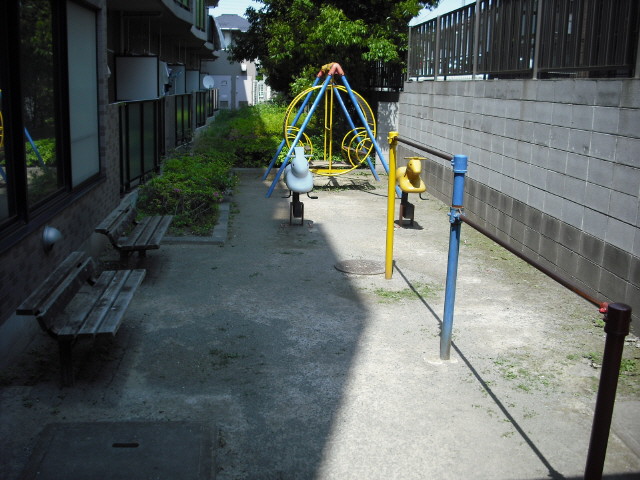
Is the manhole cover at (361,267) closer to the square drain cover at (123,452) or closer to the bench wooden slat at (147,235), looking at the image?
the bench wooden slat at (147,235)

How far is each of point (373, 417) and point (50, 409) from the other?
192 centimetres

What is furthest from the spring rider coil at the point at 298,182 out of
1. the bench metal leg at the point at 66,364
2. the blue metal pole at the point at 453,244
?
the bench metal leg at the point at 66,364

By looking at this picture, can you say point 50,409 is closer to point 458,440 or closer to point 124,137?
point 458,440

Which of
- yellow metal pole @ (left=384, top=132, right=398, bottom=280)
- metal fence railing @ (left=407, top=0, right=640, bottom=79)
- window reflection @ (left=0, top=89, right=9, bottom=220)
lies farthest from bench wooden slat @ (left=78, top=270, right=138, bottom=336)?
metal fence railing @ (left=407, top=0, right=640, bottom=79)

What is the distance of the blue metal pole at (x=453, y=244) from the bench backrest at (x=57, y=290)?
257 centimetres

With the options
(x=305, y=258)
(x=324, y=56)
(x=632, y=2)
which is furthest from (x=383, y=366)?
(x=324, y=56)

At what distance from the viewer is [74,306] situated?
199 inches

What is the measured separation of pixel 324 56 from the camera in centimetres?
1762

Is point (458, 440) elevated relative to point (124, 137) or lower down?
lower down

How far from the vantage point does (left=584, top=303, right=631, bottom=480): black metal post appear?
2979 mm

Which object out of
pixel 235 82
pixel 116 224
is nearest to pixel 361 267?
pixel 116 224

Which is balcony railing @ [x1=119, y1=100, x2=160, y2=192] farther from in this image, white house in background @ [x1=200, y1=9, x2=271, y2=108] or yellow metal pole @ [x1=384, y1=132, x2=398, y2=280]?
white house in background @ [x1=200, y1=9, x2=271, y2=108]

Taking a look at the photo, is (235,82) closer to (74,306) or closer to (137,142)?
(137,142)

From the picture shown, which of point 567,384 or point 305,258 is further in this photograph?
point 305,258
